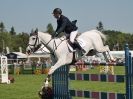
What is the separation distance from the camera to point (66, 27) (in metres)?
11.8

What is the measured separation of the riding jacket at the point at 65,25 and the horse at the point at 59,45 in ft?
0.92

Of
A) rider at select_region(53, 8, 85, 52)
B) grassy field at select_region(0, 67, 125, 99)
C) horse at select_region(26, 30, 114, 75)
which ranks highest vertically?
rider at select_region(53, 8, 85, 52)

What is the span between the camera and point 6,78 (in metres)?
25.7

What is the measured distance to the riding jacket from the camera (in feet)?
37.7

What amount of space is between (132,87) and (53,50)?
3.36 metres

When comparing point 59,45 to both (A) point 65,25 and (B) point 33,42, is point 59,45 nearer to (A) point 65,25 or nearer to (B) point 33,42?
(A) point 65,25

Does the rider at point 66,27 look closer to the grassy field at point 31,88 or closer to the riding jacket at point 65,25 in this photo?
the riding jacket at point 65,25

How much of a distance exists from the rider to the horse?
142 mm

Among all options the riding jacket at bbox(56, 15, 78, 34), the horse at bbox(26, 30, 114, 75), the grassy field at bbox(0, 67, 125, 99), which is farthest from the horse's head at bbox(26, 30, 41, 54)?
the grassy field at bbox(0, 67, 125, 99)

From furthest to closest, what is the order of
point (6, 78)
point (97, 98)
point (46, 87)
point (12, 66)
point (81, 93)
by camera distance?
point (12, 66), point (6, 78), point (46, 87), point (81, 93), point (97, 98)

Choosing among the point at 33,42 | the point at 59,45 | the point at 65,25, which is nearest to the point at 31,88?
the point at 33,42

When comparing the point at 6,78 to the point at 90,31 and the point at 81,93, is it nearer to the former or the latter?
the point at 90,31

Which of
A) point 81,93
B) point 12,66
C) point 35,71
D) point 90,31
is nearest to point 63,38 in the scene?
point 90,31

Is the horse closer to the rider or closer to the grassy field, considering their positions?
the rider
